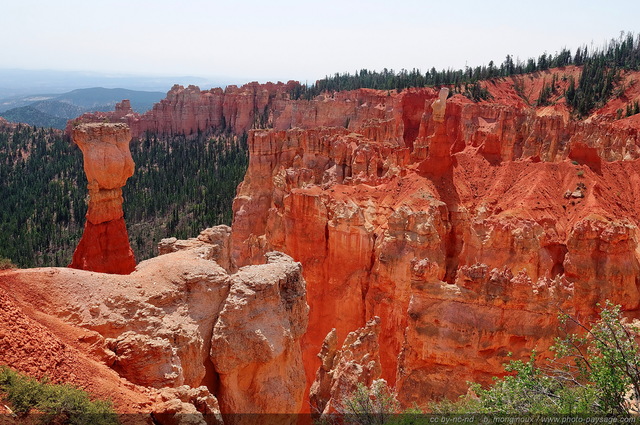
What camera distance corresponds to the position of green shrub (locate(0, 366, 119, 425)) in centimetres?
738

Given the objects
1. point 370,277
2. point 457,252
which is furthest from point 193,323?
point 457,252

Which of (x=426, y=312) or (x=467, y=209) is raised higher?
(x=467, y=209)

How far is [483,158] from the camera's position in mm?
32281

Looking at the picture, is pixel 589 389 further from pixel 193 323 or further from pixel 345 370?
pixel 193 323

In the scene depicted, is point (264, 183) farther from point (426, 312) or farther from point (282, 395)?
point (282, 395)

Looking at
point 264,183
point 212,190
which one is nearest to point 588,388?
point 264,183

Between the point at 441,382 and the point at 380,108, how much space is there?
6283 cm

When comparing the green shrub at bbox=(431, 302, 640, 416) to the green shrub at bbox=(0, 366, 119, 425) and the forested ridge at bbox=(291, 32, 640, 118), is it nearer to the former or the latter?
the green shrub at bbox=(0, 366, 119, 425)

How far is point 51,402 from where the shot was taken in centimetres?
750

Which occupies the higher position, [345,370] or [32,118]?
[345,370]

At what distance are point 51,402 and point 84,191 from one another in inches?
2919

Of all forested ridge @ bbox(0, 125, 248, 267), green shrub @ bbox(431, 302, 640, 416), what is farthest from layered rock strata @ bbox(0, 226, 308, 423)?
forested ridge @ bbox(0, 125, 248, 267)

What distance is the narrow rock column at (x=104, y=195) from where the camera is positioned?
60.7 feet

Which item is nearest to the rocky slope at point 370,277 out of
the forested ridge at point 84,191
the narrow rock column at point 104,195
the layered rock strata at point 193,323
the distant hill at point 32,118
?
the layered rock strata at point 193,323
